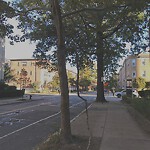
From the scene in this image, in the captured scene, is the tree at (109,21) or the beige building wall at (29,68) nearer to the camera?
the tree at (109,21)

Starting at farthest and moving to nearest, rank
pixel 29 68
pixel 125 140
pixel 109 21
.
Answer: pixel 29 68, pixel 109 21, pixel 125 140

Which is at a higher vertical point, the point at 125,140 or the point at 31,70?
the point at 31,70

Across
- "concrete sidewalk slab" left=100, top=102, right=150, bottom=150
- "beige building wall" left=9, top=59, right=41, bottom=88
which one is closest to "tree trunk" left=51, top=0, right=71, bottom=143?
"concrete sidewalk slab" left=100, top=102, right=150, bottom=150

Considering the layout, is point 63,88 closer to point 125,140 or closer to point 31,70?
point 125,140

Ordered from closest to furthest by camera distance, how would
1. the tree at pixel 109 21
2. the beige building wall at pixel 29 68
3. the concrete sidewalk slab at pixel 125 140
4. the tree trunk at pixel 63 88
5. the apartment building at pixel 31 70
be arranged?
the concrete sidewalk slab at pixel 125 140, the tree trunk at pixel 63 88, the tree at pixel 109 21, the apartment building at pixel 31 70, the beige building wall at pixel 29 68

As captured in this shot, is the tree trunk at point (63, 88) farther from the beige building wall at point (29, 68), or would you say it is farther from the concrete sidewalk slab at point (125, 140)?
the beige building wall at point (29, 68)

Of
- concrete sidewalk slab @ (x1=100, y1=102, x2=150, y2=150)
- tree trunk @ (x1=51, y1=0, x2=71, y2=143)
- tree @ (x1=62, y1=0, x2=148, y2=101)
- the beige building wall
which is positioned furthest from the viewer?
the beige building wall

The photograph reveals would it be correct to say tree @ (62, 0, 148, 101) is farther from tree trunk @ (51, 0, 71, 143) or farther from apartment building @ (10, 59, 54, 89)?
apartment building @ (10, 59, 54, 89)

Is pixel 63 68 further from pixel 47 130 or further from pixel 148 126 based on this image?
pixel 148 126

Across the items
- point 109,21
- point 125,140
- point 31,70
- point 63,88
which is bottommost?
point 125,140

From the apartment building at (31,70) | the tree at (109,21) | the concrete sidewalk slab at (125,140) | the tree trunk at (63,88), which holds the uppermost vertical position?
the apartment building at (31,70)

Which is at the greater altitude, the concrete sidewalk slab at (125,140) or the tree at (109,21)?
the tree at (109,21)

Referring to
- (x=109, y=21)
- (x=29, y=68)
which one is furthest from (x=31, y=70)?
(x=109, y=21)

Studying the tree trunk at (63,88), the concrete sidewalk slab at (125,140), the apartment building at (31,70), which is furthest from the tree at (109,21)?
the apartment building at (31,70)
